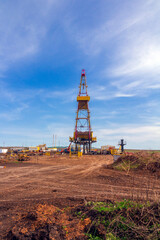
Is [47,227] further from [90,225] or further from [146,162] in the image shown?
[146,162]

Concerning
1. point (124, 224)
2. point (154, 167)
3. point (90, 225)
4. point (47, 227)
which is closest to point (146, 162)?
point (154, 167)

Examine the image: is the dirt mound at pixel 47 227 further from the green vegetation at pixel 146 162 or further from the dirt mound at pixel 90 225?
the green vegetation at pixel 146 162

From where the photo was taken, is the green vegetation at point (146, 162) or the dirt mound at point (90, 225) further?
the green vegetation at point (146, 162)

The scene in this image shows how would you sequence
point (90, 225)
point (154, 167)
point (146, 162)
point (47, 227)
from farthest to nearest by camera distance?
point (146, 162) → point (154, 167) → point (90, 225) → point (47, 227)

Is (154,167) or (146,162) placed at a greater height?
(146,162)

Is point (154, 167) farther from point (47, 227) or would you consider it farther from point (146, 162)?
point (47, 227)

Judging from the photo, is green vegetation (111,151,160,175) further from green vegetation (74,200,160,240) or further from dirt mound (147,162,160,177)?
green vegetation (74,200,160,240)

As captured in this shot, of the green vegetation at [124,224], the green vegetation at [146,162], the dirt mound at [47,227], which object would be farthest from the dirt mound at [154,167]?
the dirt mound at [47,227]

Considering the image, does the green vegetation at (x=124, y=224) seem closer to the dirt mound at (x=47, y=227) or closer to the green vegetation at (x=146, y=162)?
the dirt mound at (x=47, y=227)

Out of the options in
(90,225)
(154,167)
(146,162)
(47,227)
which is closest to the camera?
(47,227)

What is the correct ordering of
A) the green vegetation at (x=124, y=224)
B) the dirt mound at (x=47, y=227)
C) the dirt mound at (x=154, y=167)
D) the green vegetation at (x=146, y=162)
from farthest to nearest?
the green vegetation at (x=146, y=162) → the dirt mound at (x=154, y=167) → the dirt mound at (x=47, y=227) → the green vegetation at (x=124, y=224)

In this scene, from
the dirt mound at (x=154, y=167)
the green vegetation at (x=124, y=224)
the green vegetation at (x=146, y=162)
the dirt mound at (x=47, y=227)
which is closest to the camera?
the green vegetation at (x=124, y=224)

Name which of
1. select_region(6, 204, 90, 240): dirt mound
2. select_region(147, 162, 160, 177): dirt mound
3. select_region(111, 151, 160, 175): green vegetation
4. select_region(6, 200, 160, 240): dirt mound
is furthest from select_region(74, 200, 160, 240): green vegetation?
select_region(147, 162, 160, 177): dirt mound

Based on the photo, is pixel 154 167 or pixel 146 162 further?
pixel 146 162
